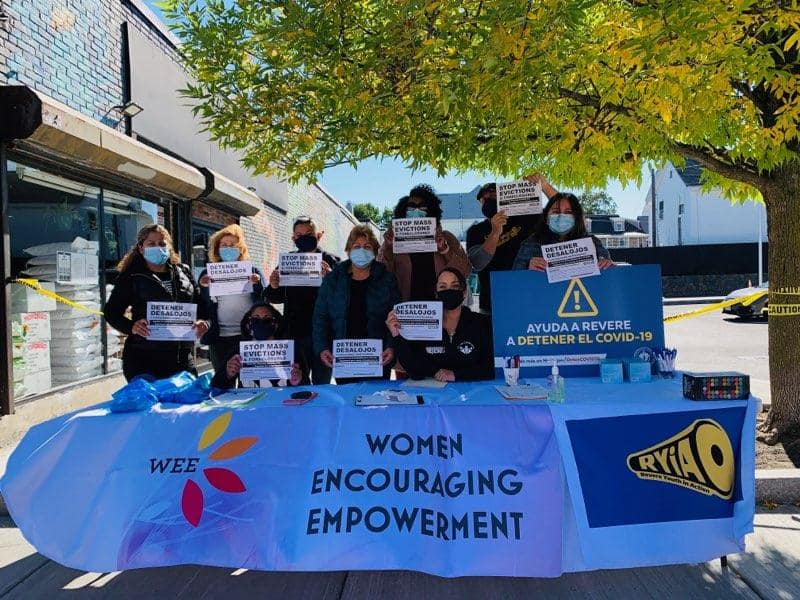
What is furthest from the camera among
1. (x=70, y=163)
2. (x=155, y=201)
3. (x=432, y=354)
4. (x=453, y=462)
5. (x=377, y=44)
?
(x=155, y=201)

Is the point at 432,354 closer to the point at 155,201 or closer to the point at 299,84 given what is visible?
the point at 299,84

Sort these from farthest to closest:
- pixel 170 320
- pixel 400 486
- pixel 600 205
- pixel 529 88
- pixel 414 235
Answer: pixel 600 205
pixel 414 235
pixel 170 320
pixel 529 88
pixel 400 486

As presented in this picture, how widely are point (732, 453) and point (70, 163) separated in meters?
7.04

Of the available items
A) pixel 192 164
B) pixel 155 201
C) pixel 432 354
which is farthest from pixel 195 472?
pixel 192 164

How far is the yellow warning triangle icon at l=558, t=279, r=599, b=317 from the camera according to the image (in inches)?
157

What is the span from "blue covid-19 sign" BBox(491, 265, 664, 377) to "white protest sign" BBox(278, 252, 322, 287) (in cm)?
146

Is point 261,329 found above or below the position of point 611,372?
above

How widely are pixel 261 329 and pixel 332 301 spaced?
0.54 m

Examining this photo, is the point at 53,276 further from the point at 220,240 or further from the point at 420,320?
the point at 420,320

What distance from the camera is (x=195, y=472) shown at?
10.2ft

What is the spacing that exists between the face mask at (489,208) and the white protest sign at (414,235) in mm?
789

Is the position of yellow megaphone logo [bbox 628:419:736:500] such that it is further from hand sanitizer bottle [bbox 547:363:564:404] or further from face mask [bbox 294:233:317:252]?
face mask [bbox 294:233:317:252]

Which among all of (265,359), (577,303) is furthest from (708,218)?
(265,359)

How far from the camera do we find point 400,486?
3.04 meters
